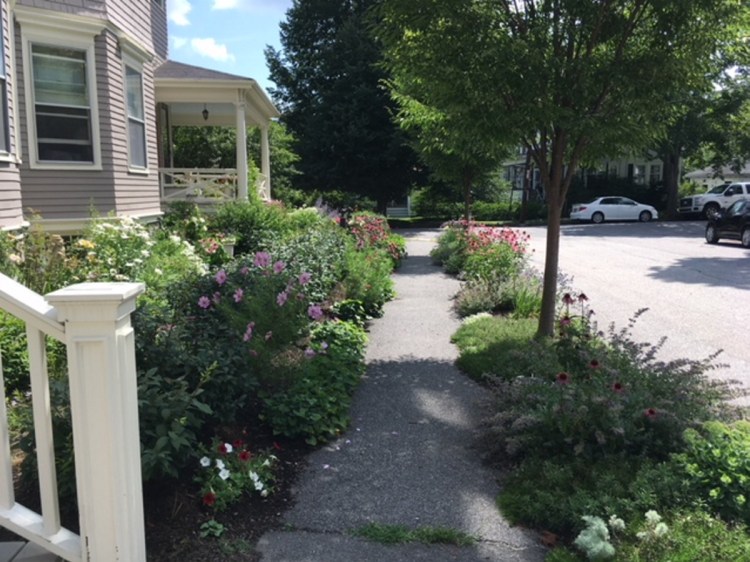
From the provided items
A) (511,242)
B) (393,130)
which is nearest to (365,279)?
(511,242)

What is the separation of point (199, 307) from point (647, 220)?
109 ft

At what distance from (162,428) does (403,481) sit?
1.51 meters

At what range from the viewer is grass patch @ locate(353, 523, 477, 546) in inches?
128

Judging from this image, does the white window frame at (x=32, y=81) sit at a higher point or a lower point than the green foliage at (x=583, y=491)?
higher

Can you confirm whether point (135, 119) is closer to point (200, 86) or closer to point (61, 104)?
point (61, 104)

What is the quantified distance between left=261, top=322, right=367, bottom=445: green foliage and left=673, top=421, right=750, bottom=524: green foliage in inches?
87.5

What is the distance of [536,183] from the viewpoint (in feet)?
159

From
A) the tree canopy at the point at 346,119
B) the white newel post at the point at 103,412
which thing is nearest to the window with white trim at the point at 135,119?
the white newel post at the point at 103,412

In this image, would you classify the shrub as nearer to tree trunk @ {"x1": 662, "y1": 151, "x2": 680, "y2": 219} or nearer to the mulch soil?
the mulch soil

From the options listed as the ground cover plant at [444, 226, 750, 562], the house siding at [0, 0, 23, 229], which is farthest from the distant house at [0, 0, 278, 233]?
the ground cover plant at [444, 226, 750, 562]

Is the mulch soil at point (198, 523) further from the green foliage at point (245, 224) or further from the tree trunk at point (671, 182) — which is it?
the tree trunk at point (671, 182)

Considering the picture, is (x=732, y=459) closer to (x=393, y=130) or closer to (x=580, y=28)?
(x=580, y=28)

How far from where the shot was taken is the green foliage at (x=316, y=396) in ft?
14.5

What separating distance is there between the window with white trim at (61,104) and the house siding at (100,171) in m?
0.22
